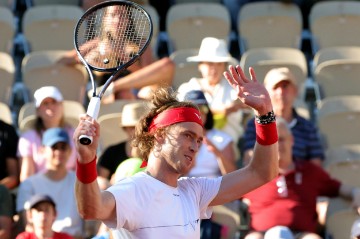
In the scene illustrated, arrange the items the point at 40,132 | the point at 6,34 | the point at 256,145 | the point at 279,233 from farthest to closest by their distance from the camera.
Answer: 1. the point at 6,34
2. the point at 40,132
3. the point at 279,233
4. the point at 256,145

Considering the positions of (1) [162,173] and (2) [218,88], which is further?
(2) [218,88]

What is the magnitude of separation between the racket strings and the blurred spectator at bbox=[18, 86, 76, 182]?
3140 mm

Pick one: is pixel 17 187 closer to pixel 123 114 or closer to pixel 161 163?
pixel 123 114

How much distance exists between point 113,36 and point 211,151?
9.52ft

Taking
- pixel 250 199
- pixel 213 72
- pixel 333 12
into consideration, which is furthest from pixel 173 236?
pixel 333 12

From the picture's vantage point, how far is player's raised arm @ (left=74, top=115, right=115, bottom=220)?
3996 mm

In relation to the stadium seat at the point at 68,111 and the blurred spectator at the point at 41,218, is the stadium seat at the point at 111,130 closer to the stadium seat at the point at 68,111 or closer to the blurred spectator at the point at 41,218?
the stadium seat at the point at 68,111

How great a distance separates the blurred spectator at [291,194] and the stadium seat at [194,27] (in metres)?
2.82

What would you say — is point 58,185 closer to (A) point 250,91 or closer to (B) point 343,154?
(B) point 343,154

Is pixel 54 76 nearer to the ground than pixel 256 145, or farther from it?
nearer to the ground

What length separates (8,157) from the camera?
27.8 feet

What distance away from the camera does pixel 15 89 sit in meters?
10.1

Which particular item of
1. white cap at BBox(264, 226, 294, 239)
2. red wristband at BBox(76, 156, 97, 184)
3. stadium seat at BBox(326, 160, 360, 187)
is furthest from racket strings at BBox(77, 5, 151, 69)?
stadium seat at BBox(326, 160, 360, 187)

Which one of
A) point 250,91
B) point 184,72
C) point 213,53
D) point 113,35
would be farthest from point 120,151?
point 250,91
